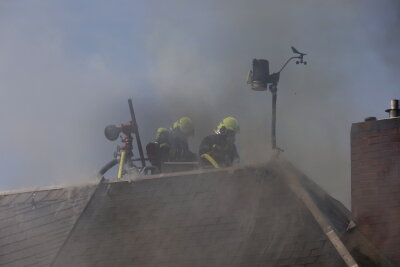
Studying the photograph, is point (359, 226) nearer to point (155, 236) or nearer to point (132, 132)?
point (155, 236)

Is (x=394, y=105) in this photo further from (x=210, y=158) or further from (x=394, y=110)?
(x=210, y=158)

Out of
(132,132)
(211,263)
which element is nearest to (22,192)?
(132,132)

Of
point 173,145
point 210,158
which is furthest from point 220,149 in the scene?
point 173,145

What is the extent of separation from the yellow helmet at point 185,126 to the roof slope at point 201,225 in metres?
3.08

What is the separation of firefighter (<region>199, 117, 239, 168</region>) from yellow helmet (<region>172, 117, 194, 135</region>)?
1.18 metres

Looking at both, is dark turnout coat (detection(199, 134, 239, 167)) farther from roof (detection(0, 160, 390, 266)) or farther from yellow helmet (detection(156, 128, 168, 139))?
roof (detection(0, 160, 390, 266))

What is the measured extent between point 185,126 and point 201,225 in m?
4.49

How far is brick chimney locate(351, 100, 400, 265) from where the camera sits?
12188 mm

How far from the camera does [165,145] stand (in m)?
17.0

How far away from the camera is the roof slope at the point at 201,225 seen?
12.5m

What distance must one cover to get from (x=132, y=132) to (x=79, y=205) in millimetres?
2678

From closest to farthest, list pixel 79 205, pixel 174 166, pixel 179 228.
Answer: pixel 179 228
pixel 79 205
pixel 174 166

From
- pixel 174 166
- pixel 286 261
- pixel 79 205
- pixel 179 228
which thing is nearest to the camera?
pixel 286 261

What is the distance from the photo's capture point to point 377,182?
1241 centimetres
